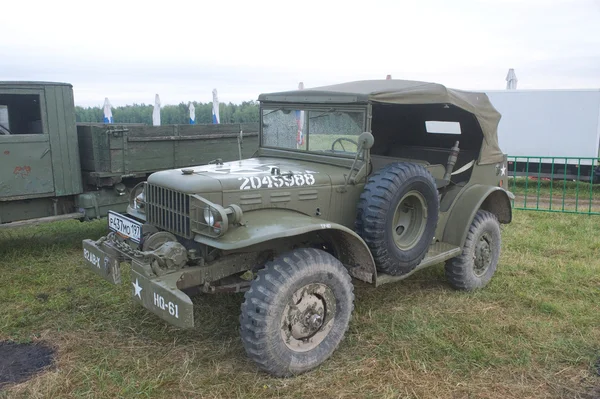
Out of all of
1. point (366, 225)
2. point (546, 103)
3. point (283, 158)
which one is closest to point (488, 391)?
point (366, 225)

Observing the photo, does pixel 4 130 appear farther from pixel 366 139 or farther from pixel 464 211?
pixel 464 211

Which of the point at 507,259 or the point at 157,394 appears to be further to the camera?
the point at 507,259

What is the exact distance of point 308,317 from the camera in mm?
3805

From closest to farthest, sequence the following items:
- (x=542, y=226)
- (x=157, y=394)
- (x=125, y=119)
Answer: (x=157, y=394)
(x=542, y=226)
(x=125, y=119)

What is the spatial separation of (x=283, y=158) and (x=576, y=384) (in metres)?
3.10

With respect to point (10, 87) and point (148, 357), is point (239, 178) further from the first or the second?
point (10, 87)

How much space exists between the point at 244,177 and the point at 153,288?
3.56 ft

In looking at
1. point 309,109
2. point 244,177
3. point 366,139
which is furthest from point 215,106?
point 244,177

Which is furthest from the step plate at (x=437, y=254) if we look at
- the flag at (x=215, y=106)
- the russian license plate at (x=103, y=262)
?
the flag at (x=215, y=106)

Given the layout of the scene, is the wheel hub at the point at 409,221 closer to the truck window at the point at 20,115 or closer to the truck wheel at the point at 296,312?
the truck wheel at the point at 296,312

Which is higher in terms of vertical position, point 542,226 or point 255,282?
point 255,282

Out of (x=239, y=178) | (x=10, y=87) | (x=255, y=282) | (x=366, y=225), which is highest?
(x=10, y=87)

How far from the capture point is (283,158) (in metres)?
5.20

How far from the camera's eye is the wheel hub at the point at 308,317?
371 centimetres
